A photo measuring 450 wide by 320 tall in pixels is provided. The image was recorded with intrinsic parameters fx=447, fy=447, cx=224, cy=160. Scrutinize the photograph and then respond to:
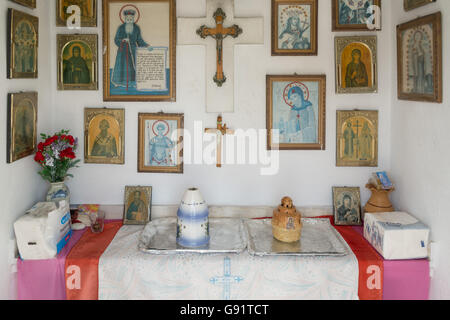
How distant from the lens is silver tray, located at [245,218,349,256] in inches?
90.4

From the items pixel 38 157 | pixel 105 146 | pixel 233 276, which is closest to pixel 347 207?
pixel 233 276

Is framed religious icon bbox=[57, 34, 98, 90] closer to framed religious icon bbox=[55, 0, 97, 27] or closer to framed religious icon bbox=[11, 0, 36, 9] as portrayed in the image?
framed religious icon bbox=[55, 0, 97, 27]

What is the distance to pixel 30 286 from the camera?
7.46 feet

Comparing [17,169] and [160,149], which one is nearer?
[17,169]

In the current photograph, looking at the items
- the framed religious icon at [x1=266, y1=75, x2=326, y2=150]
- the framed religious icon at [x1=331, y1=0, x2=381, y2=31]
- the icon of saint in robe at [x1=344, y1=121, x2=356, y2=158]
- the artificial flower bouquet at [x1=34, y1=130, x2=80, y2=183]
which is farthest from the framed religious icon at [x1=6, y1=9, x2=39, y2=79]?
the icon of saint in robe at [x1=344, y1=121, x2=356, y2=158]

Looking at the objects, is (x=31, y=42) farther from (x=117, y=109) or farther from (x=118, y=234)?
(x=118, y=234)

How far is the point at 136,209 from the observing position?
280 cm

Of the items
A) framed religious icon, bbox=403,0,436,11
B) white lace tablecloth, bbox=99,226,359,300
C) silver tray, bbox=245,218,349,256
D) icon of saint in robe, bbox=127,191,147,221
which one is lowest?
white lace tablecloth, bbox=99,226,359,300

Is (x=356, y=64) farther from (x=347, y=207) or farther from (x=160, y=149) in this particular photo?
(x=160, y=149)

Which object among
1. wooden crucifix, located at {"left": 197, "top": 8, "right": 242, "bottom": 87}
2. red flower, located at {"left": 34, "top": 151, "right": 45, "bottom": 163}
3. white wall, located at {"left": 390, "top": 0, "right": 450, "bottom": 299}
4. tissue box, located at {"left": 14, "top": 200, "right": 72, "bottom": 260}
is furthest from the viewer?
wooden crucifix, located at {"left": 197, "top": 8, "right": 242, "bottom": 87}

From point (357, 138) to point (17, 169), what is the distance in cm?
199

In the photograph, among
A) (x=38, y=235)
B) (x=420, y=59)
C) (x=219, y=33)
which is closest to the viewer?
(x=38, y=235)

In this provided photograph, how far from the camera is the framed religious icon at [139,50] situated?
108 inches

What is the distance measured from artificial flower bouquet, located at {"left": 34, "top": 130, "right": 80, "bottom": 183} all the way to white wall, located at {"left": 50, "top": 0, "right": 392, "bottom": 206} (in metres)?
0.26
